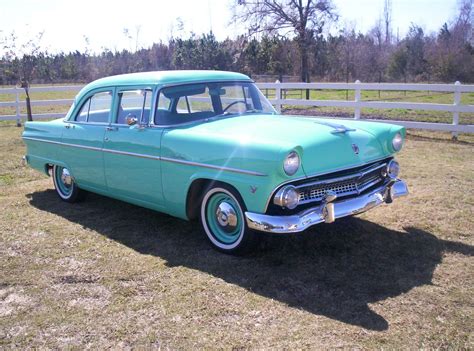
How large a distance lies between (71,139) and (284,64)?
27320 mm

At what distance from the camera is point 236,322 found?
325cm

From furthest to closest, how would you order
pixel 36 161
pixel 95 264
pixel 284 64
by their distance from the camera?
pixel 284 64, pixel 36 161, pixel 95 264

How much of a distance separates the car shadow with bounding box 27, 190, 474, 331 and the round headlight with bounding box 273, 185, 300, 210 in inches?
23.1

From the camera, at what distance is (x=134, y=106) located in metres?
5.14

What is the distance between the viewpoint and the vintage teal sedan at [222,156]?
12.7ft

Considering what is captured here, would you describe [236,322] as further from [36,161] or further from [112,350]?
[36,161]

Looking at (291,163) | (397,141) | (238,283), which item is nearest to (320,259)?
(238,283)

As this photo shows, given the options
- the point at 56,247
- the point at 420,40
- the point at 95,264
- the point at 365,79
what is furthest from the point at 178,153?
the point at 420,40

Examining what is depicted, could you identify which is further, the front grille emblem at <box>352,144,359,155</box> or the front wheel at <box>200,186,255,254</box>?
the front grille emblem at <box>352,144,359,155</box>

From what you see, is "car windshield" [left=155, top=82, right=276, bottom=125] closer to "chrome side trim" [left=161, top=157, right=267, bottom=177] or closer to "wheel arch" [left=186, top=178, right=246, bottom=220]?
"chrome side trim" [left=161, top=157, right=267, bottom=177]

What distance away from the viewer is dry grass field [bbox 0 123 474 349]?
311 centimetres

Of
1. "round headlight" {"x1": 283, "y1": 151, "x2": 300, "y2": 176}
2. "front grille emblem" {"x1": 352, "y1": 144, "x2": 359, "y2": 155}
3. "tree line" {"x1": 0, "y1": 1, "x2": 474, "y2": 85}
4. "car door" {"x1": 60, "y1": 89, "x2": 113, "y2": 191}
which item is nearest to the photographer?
"round headlight" {"x1": 283, "y1": 151, "x2": 300, "y2": 176}

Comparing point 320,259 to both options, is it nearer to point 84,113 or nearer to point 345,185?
point 345,185

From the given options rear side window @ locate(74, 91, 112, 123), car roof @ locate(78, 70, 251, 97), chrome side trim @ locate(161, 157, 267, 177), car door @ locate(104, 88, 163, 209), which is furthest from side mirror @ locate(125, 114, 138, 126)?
rear side window @ locate(74, 91, 112, 123)
